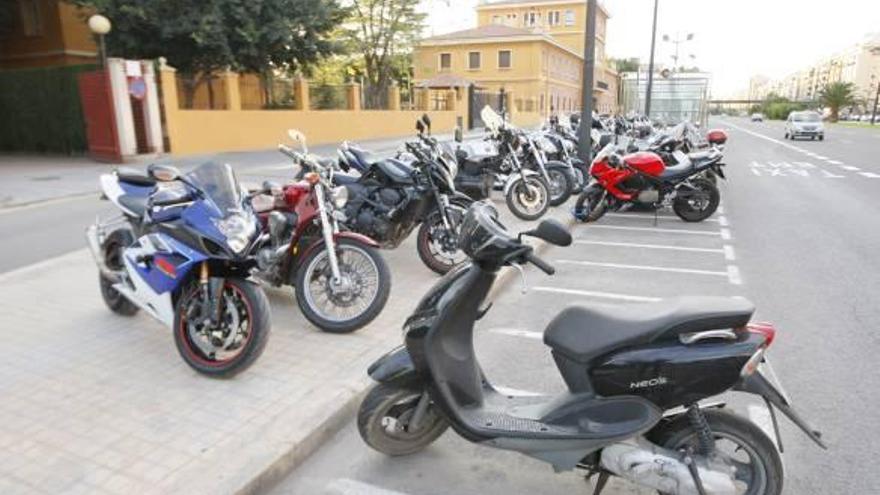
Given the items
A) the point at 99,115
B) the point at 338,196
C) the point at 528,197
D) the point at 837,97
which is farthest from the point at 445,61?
the point at 338,196

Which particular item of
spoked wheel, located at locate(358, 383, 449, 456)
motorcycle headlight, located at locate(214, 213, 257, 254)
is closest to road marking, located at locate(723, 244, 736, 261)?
spoked wheel, located at locate(358, 383, 449, 456)

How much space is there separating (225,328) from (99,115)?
48.2 feet

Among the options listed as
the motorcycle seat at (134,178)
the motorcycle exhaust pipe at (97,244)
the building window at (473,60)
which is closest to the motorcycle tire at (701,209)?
the motorcycle seat at (134,178)

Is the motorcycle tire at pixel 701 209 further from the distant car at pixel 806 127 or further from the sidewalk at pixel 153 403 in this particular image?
the distant car at pixel 806 127

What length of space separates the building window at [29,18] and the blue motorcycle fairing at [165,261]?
76.1 ft

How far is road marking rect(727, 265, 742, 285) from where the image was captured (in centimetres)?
628

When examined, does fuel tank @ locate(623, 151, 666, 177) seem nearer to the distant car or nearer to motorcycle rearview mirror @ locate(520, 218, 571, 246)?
motorcycle rearview mirror @ locate(520, 218, 571, 246)

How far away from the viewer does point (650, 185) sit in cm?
875

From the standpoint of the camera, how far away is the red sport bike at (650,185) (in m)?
8.68

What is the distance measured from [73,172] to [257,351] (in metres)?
12.8

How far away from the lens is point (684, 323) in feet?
8.27

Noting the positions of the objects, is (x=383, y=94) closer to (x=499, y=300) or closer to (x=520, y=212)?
(x=520, y=212)

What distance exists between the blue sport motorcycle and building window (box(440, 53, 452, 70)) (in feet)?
164

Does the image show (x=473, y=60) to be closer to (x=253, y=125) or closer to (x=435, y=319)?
(x=253, y=125)
